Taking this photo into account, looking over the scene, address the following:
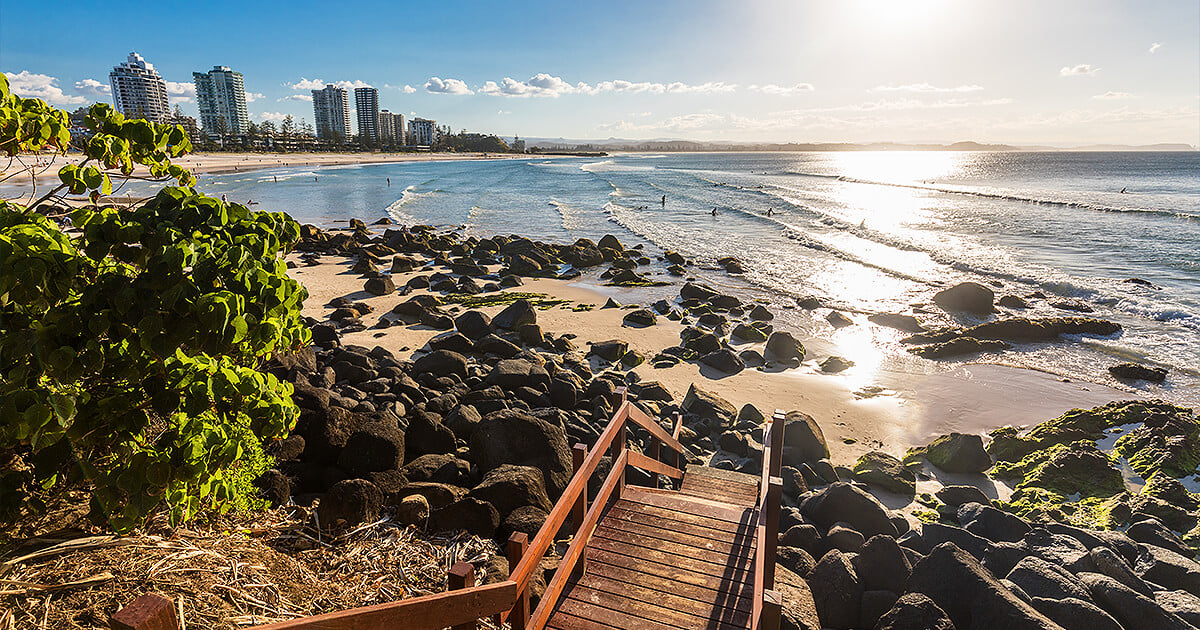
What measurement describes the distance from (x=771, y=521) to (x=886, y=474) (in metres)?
5.42

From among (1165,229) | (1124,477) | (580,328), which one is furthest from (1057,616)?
(1165,229)

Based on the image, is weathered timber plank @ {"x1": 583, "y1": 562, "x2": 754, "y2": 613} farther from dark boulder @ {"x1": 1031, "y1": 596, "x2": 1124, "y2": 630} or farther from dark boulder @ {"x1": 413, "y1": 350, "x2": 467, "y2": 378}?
dark boulder @ {"x1": 413, "y1": 350, "x2": 467, "y2": 378}

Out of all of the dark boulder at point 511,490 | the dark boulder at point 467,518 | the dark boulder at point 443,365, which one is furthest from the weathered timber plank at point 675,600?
the dark boulder at point 443,365

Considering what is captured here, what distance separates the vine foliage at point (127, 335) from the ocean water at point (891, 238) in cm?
1445

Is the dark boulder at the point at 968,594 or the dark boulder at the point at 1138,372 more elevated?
the dark boulder at the point at 968,594

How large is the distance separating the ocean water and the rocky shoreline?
13.7 ft

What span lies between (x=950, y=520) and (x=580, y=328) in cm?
1107

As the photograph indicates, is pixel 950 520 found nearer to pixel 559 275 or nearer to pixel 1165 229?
pixel 559 275

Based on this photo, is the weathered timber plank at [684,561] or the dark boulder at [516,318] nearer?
the weathered timber plank at [684,561]

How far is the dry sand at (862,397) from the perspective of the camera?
40.5 ft

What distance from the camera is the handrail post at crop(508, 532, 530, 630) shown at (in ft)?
12.6

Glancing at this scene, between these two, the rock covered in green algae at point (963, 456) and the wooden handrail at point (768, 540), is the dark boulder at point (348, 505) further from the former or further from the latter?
the rock covered in green algae at point (963, 456)

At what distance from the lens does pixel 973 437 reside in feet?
35.5

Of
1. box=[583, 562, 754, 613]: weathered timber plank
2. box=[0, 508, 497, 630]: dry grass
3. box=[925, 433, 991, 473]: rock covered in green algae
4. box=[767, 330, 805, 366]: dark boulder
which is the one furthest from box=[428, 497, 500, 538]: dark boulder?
box=[767, 330, 805, 366]: dark boulder
